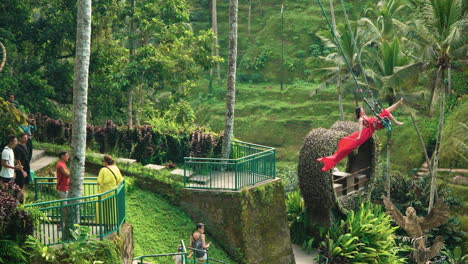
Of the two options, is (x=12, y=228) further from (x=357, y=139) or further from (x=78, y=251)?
(x=357, y=139)

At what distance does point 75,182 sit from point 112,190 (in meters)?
0.79

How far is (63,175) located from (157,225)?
4.25 m

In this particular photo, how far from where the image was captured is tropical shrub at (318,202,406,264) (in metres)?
18.8

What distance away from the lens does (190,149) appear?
20.1 metres

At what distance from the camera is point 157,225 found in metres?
17.0

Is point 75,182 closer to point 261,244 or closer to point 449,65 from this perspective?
point 261,244

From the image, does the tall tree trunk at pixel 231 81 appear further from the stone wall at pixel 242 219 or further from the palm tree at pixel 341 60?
the palm tree at pixel 341 60

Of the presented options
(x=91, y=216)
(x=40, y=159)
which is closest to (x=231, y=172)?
(x=40, y=159)

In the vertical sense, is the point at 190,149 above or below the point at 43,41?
below

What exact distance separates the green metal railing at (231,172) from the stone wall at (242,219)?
0.22 metres

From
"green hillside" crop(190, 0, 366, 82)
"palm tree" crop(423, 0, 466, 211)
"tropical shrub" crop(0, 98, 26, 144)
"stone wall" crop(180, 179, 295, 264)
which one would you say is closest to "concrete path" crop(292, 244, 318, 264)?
"stone wall" crop(180, 179, 295, 264)

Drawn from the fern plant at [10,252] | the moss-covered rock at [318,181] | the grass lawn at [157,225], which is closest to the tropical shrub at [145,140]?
the grass lawn at [157,225]

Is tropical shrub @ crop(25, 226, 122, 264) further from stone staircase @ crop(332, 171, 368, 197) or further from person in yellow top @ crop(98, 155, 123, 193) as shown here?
stone staircase @ crop(332, 171, 368, 197)

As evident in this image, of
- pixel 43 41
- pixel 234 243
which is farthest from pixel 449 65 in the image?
pixel 43 41
